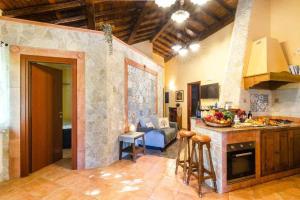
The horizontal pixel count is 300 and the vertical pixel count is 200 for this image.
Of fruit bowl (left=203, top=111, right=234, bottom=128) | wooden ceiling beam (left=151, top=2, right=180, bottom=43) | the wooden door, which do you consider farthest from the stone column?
the wooden door

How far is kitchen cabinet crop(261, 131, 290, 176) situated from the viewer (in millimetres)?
2844

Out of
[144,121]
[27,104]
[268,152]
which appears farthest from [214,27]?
[27,104]

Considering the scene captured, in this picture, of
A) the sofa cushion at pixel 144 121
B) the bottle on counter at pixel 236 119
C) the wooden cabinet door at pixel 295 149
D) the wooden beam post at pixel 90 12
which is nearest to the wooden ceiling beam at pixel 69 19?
the wooden beam post at pixel 90 12

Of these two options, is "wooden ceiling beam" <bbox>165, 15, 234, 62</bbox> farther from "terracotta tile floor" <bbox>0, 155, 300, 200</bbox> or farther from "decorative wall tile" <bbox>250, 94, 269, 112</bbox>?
"terracotta tile floor" <bbox>0, 155, 300, 200</bbox>

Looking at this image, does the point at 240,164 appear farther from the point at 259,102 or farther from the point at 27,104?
the point at 27,104

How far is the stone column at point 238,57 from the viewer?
11.9 feet

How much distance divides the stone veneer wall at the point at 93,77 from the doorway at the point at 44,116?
214 millimetres

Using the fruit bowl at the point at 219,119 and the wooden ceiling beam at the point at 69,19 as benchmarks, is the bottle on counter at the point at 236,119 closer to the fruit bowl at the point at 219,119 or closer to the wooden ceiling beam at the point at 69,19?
the fruit bowl at the point at 219,119

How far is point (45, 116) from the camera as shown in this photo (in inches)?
142

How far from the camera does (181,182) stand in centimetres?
290

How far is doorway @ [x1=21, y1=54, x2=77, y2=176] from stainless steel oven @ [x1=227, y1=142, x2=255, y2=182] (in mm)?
2681

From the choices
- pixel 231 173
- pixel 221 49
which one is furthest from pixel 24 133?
pixel 221 49

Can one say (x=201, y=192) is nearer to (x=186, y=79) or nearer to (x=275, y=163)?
(x=275, y=163)

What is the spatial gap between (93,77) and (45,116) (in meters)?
1.27
